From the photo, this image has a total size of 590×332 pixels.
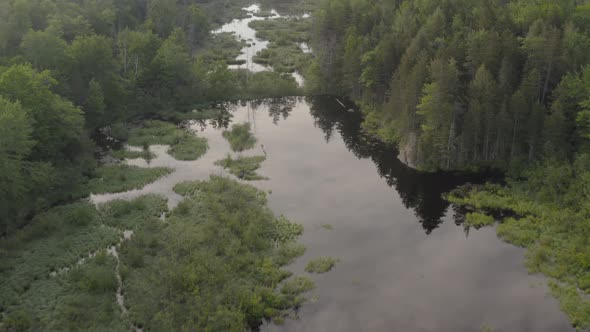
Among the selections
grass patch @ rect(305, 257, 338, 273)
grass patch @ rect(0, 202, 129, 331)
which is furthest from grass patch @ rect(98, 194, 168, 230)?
grass patch @ rect(305, 257, 338, 273)

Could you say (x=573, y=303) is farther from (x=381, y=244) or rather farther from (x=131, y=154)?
(x=131, y=154)

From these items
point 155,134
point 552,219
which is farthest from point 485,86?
point 155,134

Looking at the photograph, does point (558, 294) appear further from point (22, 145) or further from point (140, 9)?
point (140, 9)

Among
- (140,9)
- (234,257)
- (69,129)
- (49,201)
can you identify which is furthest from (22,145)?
(140,9)

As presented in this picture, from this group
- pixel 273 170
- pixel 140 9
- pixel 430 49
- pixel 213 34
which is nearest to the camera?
pixel 273 170

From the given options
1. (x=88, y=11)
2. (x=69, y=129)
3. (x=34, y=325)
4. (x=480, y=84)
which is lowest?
(x=34, y=325)

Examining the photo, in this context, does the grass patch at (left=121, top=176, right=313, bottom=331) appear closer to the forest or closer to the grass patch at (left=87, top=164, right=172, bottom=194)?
the forest

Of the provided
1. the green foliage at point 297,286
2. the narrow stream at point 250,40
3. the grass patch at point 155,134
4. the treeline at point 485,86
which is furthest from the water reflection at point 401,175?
the grass patch at point 155,134
